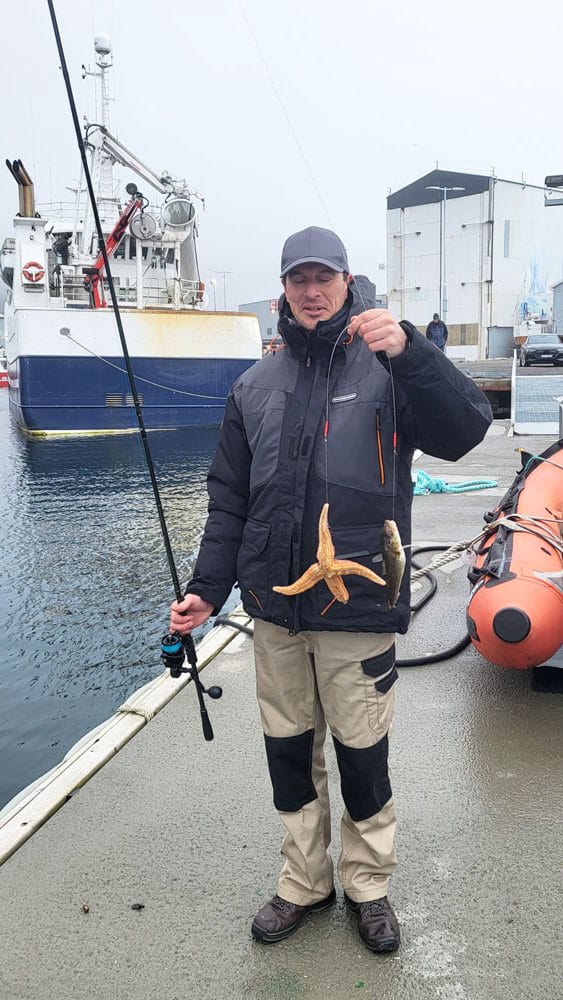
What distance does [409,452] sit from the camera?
233cm

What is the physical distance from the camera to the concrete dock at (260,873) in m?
2.17

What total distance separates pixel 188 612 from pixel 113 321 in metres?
22.8

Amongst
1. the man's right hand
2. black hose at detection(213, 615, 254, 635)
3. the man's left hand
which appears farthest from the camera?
black hose at detection(213, 615, 254, 635)

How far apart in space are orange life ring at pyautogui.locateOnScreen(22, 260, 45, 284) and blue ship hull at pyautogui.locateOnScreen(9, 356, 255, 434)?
2776mm

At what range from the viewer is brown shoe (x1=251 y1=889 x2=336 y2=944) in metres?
2.29

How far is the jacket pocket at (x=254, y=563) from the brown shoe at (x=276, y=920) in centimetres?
92

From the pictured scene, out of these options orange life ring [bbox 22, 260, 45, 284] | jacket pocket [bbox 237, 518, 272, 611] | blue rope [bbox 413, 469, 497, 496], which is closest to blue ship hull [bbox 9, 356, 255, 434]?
orange life ring [bbox 22, 260, 45, 284]

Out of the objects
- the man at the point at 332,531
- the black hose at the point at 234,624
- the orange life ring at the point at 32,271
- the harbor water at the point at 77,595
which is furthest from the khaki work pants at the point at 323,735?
the orange life ring at the point at 32,271

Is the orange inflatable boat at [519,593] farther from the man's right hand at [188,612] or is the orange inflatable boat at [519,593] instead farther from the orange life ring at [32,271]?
the orange life ring at [32,271]

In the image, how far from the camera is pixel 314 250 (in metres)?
2.19

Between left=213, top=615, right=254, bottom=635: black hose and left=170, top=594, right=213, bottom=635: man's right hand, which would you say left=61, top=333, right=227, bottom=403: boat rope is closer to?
left=213, top=615, right=254, bottom=635: black hose

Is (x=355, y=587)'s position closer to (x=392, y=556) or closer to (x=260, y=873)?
(x=392, y=556)

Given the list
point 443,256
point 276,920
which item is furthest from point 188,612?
point 443,256

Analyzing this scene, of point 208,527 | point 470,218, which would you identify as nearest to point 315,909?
point 208,527
